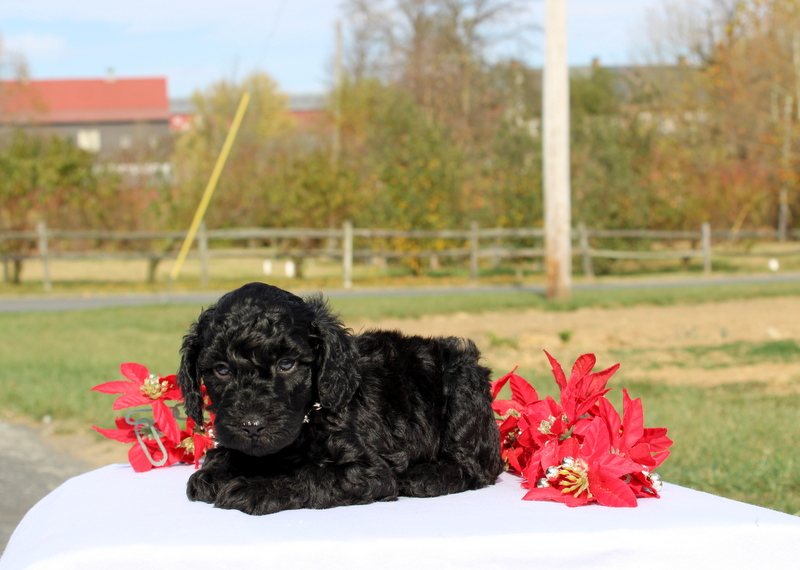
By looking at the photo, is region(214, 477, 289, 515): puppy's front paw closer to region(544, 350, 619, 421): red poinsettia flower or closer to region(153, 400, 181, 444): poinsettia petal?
region(153, 400, 181, 444): poinsettia petal

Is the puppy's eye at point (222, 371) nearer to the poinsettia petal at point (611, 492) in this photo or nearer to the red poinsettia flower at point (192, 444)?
the red poinsettia flower at point (192, 444)

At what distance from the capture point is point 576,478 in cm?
258

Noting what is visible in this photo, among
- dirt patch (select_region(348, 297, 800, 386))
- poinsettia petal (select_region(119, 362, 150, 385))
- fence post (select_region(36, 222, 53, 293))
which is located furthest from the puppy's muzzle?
fence post (select_region(36, 222, 53, 293))

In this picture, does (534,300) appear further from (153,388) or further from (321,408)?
(321,408)

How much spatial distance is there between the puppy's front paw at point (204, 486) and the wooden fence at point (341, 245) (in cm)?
2017

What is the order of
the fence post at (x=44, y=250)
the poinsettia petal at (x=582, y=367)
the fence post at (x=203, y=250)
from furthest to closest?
1. the fence post at (x=203, y=250)
2. the fence post at (x=44, y=250)
3. the poinsettia petal at (x=582, y=367)

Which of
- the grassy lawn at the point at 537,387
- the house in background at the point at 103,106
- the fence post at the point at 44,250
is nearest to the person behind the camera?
the grassy lawn at the point at 537,387

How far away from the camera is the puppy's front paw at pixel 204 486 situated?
2439 mm

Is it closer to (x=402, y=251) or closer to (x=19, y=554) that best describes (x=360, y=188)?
(x=402, y=251)

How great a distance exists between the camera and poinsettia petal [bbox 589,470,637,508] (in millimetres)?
2535

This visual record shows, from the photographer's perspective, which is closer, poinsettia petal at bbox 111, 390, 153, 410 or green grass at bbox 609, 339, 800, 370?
poinsettia petal at bbox 111, 390, 153, 410

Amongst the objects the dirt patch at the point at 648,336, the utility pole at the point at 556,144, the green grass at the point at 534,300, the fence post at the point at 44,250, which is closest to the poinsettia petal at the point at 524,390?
the dirt patch at the point at 648,336

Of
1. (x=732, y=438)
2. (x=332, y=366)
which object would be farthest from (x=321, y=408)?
(x=732, y=438)

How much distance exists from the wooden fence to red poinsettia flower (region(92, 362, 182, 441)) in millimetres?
19465
